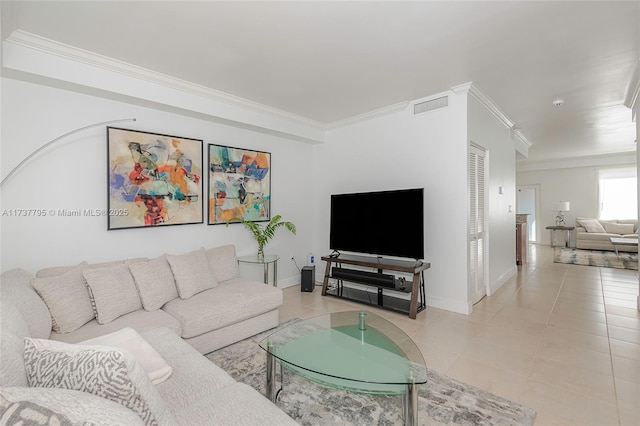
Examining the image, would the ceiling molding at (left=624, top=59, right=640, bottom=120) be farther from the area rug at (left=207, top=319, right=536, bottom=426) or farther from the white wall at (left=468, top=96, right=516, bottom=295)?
the area rug at (left=207, top=319, right=536, bottom=426)

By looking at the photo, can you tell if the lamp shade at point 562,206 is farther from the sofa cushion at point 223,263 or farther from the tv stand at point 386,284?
the sofa cushion at point 223,263

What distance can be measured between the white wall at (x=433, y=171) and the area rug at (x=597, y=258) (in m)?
4.85

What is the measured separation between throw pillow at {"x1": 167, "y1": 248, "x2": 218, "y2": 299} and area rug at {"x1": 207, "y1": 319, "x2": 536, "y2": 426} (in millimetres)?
1001

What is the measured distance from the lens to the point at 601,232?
8.16 m

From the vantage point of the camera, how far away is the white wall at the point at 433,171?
11.9 ft

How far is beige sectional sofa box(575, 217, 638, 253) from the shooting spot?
7883 mm

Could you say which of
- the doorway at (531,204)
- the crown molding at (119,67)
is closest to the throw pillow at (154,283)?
the crown molding at (119,67)

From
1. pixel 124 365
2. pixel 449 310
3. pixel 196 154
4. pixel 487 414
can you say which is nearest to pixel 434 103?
pixel 449 310

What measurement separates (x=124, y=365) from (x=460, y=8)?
280 centimetres

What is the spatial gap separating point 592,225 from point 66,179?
11.4 meters

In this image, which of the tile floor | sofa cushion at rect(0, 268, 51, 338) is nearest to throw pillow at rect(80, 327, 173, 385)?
sofa cushion at rect(0, 268, 51, 338)

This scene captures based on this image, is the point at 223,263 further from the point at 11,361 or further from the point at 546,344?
the point at 546,344

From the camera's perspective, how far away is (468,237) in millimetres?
3633

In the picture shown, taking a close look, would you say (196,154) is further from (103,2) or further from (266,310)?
(266,310)
